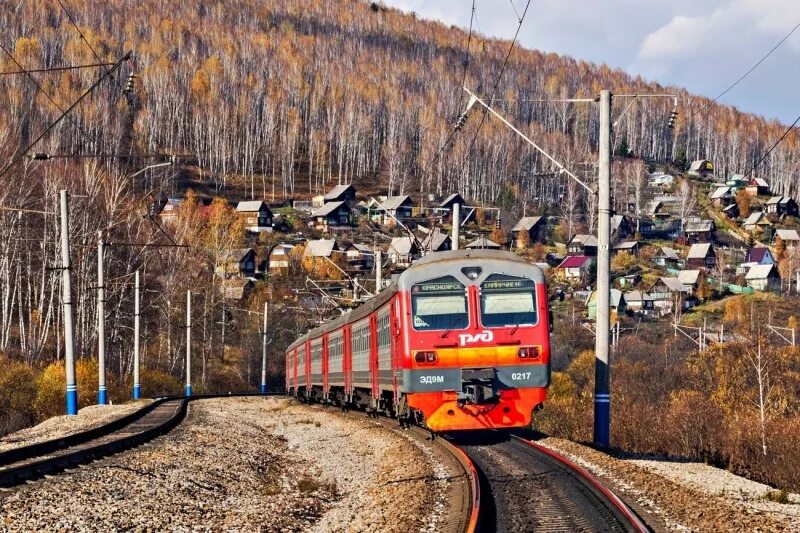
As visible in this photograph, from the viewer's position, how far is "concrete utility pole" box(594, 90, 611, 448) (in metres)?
18.5

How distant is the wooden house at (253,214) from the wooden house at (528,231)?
3269 centimetres

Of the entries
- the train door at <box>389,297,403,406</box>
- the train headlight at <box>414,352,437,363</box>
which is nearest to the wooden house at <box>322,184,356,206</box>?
the train door at <box>389,297,403,406</box>

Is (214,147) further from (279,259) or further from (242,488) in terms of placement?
(242,488)

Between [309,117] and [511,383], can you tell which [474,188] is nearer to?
[309,117]

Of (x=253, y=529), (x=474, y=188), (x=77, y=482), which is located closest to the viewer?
(x=253, y=529)

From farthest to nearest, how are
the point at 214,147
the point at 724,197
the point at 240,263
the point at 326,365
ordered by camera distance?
the point at 724,197
the point at 214,147
the point at 240,263
the point at 326,365

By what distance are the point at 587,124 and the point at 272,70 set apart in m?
63.6

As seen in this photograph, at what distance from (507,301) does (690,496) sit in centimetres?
630

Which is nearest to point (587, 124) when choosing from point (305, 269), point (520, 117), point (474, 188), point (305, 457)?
point (520, 117)

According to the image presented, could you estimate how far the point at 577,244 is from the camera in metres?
125

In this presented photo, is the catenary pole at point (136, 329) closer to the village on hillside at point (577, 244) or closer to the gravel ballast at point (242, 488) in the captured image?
the gravel ballast at point (242, 488)

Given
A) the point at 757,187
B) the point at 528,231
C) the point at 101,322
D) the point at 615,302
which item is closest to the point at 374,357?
the point at 101,322

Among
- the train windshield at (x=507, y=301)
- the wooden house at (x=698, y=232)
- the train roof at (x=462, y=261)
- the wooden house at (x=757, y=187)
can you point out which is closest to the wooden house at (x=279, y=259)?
→ the wooden house at (x=698, y=232)

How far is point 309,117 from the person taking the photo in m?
163
